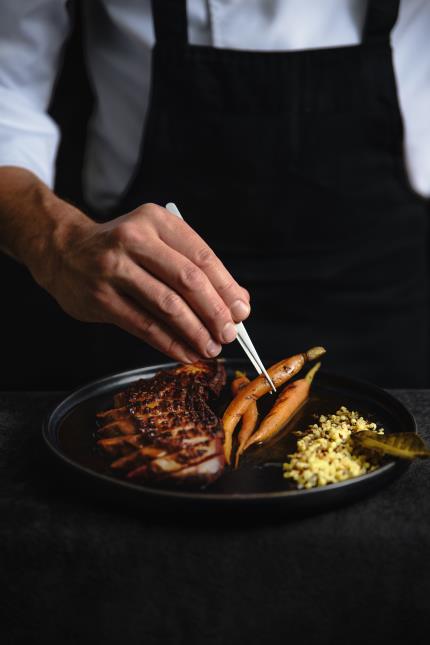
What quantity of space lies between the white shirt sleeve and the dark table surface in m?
1.04

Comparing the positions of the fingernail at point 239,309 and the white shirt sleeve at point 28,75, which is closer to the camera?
the fingernail at point 239,309

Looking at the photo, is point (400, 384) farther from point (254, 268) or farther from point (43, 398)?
point (43, 398)

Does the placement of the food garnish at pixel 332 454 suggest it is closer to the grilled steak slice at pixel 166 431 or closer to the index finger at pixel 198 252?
the grilled steak slice at pixel 166 431

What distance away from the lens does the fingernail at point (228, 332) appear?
124 centimetres

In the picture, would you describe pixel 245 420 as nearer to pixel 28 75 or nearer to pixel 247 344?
pixel 247 344

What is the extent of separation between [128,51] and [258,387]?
3.17 feet

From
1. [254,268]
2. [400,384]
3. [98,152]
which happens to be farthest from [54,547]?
[400,384]

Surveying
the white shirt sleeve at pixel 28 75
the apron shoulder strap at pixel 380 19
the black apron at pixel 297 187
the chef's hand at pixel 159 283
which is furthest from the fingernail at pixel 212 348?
the apron shoulder strap at pixel 380 19

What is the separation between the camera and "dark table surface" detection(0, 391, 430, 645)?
100cm

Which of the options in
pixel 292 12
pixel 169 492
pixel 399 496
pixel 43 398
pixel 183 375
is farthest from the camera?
pixel 292 12

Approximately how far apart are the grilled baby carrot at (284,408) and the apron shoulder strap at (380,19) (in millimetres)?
848

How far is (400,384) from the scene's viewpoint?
84.4 inches

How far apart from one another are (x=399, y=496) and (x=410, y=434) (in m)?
0.10

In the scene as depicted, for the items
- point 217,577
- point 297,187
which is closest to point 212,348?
point 217,577
